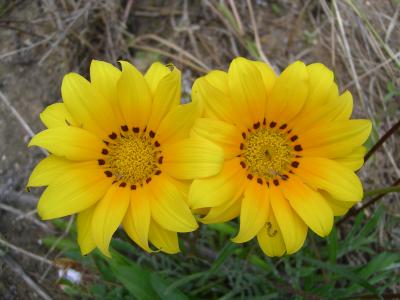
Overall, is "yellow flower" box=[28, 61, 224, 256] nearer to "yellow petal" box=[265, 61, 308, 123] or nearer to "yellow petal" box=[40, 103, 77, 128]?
"yellow petal" box=[40, 103, 77, 128]

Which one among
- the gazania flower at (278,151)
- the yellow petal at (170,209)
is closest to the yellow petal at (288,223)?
the gazania flower at (278,151)

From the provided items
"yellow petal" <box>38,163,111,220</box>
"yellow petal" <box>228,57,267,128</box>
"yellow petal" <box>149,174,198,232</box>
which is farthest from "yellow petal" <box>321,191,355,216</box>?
"yellow petal" <box>38,163,111,220</box>

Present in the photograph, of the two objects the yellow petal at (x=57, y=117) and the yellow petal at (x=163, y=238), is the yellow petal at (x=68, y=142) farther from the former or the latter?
the yellow petal at (x=163, y=238)

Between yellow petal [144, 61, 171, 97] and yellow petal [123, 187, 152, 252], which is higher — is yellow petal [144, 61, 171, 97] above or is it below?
above

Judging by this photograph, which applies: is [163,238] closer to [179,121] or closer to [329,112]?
[179,121]

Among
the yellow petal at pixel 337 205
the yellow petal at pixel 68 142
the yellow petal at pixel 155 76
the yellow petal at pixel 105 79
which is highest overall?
the yellow petal at pixel 105 79

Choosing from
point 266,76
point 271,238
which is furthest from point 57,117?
point 271,238
